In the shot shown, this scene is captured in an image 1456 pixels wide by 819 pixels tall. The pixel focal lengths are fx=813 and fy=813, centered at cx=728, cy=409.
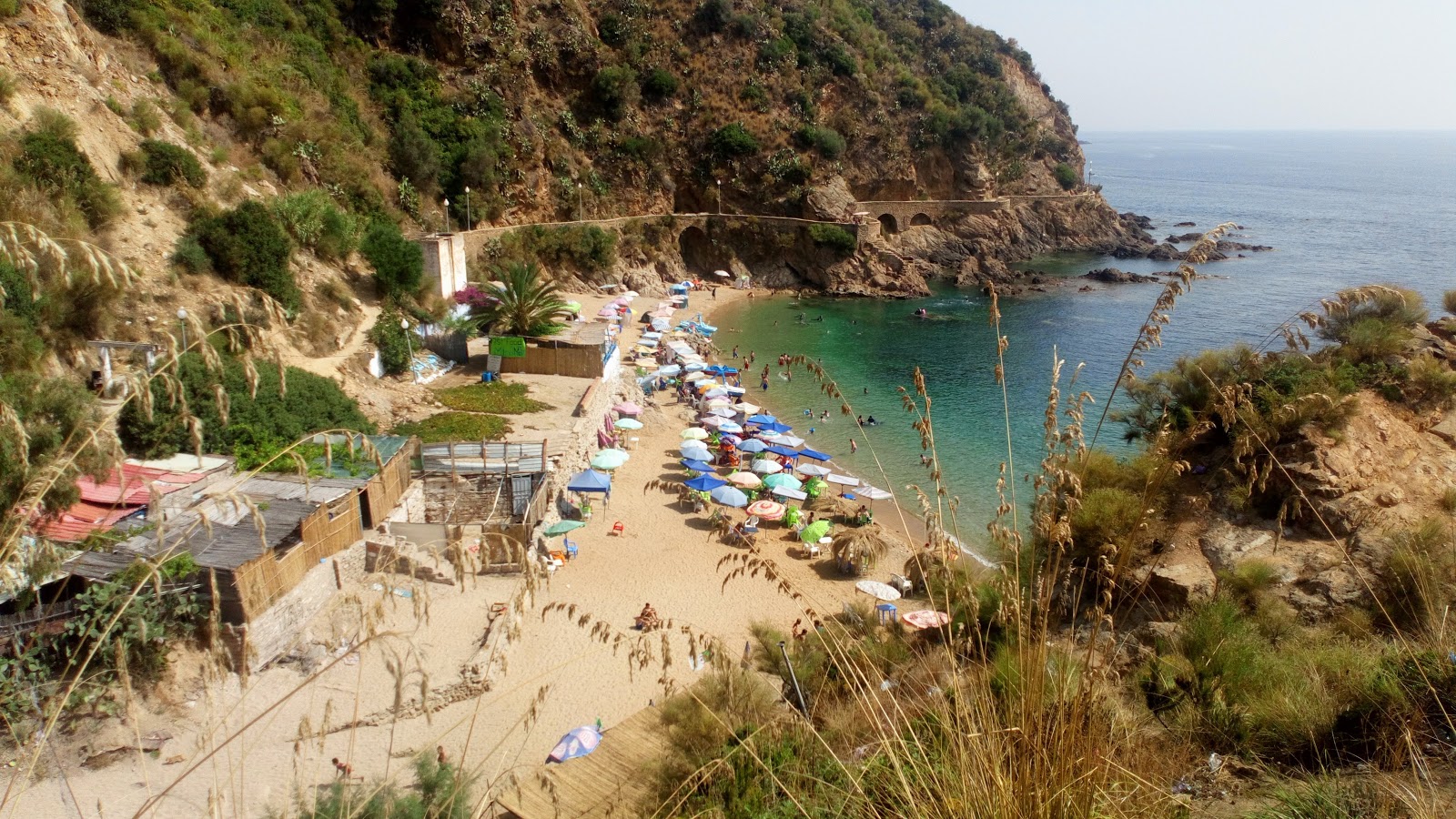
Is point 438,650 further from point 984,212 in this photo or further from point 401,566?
point 984,212

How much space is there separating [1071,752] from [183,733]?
10.1m

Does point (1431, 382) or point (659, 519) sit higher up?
point (1431, 382)

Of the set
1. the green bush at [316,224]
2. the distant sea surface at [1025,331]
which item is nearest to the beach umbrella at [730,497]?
the distant sea surface at [1025,331]

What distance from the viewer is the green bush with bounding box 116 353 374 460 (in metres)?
12.6

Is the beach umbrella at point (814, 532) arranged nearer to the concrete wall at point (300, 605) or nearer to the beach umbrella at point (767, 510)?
the beach umbrella at point (767, 510)

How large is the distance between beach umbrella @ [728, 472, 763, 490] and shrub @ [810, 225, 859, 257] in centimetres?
2809

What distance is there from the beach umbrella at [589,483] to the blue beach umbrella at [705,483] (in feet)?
5.98

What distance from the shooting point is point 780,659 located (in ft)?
26.9

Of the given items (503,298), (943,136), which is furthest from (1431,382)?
(943,136)

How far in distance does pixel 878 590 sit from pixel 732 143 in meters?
34.6

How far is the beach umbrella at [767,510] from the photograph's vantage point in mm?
17406

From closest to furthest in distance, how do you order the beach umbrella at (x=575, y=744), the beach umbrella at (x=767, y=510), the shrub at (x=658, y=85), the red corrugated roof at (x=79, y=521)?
the beach umbrella at (x=575, y=744)
the red corrugated roof at (x=79, y=521)
the beach umbrella at (x=767, y=510)
the shrub at (x=658, y=85)

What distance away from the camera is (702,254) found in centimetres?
4500

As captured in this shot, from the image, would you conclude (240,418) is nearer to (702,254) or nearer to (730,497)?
(730,497)
